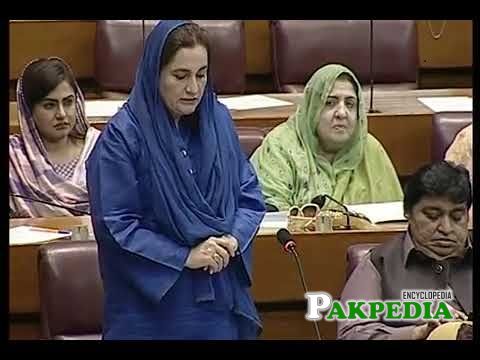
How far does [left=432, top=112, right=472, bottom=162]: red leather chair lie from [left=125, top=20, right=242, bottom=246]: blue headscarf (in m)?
1.03

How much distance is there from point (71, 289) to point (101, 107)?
36.3 inches

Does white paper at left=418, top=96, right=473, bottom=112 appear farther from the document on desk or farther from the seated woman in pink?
the seated woman in pink

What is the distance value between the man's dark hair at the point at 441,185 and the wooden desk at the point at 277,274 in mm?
185

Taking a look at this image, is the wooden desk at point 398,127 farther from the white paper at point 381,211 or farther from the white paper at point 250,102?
the white paper at point 381,211

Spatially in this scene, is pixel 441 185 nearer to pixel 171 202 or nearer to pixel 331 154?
pixel 171 202

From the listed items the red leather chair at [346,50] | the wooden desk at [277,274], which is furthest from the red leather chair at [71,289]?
the red leather chair at [346,50]

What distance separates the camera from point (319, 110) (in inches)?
94.7

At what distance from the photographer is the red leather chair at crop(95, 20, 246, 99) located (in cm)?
302

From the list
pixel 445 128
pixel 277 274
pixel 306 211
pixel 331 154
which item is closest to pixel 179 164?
pixel 277 274

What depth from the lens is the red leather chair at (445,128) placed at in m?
2.55

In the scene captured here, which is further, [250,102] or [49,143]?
[250,102]

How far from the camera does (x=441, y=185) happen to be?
1.75 meters

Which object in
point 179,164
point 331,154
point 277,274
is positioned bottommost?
point 277,274
